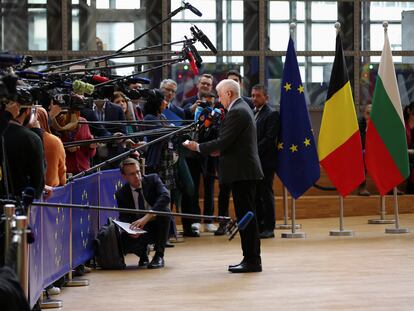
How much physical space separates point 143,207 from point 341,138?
3.60m

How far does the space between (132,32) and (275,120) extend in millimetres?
4204

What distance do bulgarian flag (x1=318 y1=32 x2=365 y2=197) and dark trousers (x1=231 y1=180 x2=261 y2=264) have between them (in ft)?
12.7

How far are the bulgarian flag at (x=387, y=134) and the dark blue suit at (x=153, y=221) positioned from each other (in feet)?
12.9

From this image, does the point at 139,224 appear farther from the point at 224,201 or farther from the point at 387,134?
the point at 387,134

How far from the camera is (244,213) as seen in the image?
9.90 meters

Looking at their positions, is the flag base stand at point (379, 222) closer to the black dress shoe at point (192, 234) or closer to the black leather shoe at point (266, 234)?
the black leather shoe at point (266, 234)

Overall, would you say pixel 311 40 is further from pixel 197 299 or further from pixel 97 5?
pixel 197 299

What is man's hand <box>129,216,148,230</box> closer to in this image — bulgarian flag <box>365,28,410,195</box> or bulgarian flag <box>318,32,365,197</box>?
bulgarian flag <box>318,32,365,197</box>

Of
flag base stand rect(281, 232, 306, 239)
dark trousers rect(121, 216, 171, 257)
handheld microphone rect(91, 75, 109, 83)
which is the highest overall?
handheld microphone rect(91, 75, 109, 83)

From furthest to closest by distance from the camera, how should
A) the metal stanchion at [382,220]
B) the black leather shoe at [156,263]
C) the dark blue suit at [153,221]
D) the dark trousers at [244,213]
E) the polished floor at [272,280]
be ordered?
the metal stanchion at [382,220] → the dark blue suit at [153,221] → the black leather shoe at [156,263] → the dark trousers at [244,213] → the polished floor at [272,280]

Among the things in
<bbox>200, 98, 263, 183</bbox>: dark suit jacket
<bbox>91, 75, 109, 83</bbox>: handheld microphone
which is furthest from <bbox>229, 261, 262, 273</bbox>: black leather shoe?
<bbox>91, 75, 109, 83</bbox>: handheld microphone

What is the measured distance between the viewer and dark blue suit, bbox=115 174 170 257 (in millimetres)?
10578

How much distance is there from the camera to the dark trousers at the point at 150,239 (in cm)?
1059

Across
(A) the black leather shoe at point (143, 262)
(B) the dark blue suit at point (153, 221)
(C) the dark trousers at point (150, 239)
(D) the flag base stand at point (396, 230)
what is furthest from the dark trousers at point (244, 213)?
(D) the flag base stand at point (396, 230)
